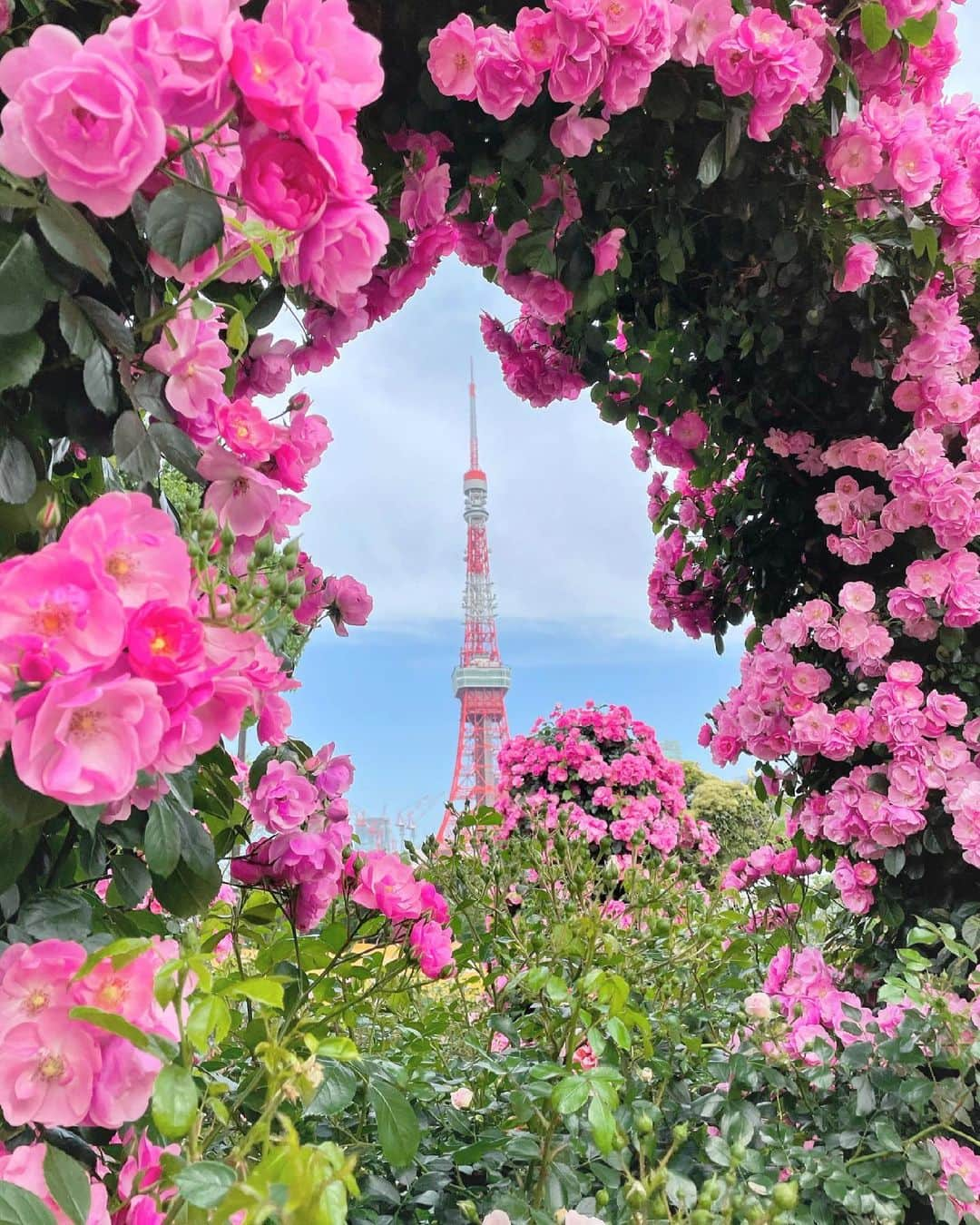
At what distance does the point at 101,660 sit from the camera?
→ 511mm

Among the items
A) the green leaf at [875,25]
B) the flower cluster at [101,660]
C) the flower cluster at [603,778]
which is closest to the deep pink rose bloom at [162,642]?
the flower cluster at [101,660]

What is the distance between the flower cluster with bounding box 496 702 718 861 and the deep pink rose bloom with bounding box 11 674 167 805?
9.98ft

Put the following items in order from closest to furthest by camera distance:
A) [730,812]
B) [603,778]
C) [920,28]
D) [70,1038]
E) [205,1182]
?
[205,1182]
[70,1038]
[920,28]
[603,778]
[730,812]

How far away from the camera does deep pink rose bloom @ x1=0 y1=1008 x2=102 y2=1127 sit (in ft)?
1.87

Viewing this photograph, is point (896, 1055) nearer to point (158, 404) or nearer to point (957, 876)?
point (957, 876)

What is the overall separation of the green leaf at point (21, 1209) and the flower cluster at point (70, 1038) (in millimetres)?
65

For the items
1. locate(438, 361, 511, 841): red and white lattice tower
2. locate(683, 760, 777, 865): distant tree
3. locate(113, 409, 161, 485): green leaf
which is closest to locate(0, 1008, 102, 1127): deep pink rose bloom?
locate(113, 409, 161, 485): green leaf

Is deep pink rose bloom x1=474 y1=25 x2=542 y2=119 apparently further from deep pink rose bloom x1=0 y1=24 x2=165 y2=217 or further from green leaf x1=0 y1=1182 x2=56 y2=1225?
green leaf x1=0 y1=1182 x2=56 y2=1225

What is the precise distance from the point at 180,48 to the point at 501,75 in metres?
0.60

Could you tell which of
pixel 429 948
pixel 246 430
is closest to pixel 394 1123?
pixel 429 948

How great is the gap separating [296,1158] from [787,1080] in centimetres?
104

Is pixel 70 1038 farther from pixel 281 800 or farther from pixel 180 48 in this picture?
pixel 180 48

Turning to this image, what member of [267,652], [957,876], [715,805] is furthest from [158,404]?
[715,805]

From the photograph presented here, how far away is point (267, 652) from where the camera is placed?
0.79 metres
